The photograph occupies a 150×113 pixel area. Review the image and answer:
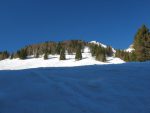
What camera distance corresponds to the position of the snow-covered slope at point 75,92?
607cm

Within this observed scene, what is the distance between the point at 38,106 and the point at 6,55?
593ft

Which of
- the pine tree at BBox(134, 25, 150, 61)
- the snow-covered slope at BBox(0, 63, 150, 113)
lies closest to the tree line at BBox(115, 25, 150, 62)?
the pine tree at BBox(134, 25, 150, 61)

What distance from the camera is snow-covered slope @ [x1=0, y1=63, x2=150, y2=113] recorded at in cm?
607

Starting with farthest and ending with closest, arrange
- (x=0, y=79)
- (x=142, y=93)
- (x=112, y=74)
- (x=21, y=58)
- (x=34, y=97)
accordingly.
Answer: (x=21, y=58) < (x=112, y=74) < (x=0, y=79) < (x=142, y=93) < (x=34, y=97)

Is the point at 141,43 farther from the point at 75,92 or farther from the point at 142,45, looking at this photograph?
the point at 75,92

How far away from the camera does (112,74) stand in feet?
30.2

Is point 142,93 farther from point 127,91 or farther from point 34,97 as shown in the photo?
point 34,97

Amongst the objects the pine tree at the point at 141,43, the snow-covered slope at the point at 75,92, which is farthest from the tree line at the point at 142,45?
the snow-covered slope at the point at 75,92

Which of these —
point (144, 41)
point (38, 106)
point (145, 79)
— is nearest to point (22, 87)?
point (38, 106)

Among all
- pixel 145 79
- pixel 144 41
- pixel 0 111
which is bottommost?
pixel 0 111

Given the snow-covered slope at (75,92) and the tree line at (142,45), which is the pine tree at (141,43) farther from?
the snow-covered slope at (75,92)

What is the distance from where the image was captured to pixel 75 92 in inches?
278

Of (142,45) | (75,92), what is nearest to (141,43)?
(142,45)

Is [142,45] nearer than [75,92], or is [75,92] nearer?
[75,92]
